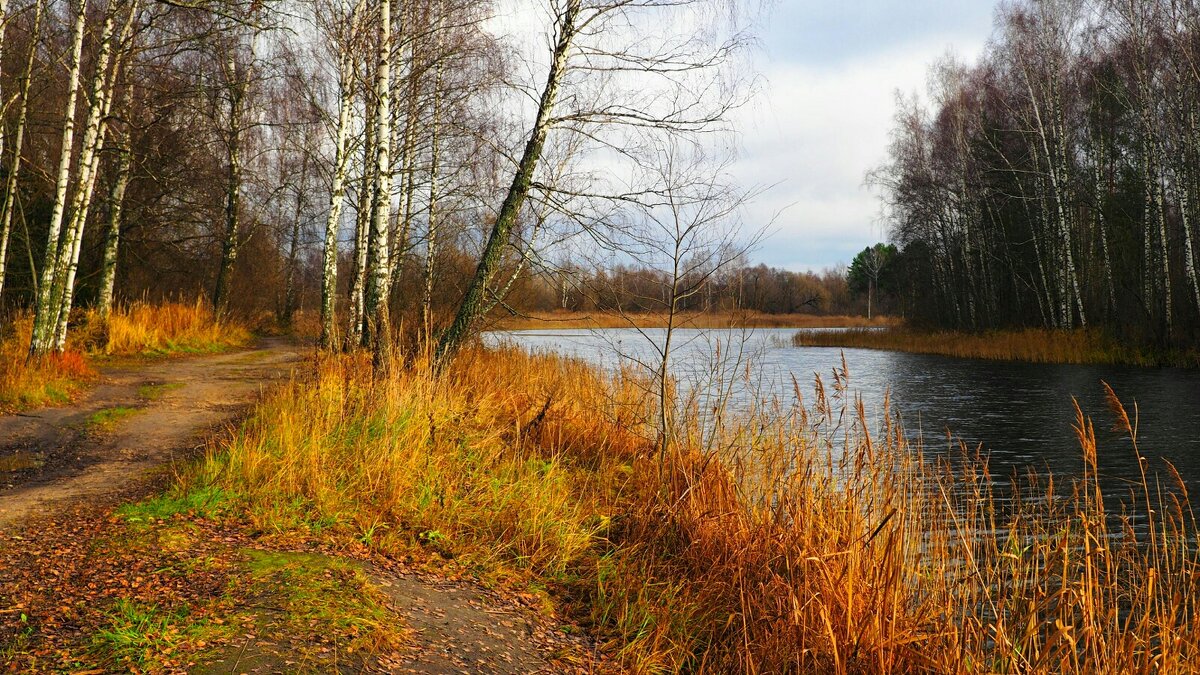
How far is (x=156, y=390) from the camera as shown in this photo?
936 cm

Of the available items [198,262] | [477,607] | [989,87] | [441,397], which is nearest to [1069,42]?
[989,87]

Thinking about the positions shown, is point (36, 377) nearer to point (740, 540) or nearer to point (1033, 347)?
point (740, 540)

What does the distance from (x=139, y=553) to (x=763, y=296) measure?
493cm

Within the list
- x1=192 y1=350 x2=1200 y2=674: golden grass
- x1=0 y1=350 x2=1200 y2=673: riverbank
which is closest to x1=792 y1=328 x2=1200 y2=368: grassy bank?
x1=192 y1=350 x2=1200 y2=674: golden grass

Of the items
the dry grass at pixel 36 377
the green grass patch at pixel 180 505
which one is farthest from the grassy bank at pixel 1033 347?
the dry grass at pixel 36 377

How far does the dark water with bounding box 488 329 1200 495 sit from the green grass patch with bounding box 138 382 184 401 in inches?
211

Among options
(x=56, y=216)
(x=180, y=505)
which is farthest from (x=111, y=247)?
(x=180, y=505)

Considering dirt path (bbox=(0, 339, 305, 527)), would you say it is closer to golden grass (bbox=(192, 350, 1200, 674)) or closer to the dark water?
golden grass (bbox=(192, 350, 1200, 674))

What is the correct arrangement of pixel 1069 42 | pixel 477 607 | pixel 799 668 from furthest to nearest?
1. pixel 1069 42
2. pixel 477 607
3. pixel 799 668

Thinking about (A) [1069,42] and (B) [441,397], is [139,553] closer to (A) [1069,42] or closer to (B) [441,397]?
(B) [441,397]

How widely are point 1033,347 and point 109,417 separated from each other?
24129mm

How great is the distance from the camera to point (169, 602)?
321 centimetres

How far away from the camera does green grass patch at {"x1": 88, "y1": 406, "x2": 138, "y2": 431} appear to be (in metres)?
7.00

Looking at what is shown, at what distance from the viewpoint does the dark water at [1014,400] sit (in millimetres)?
8570
